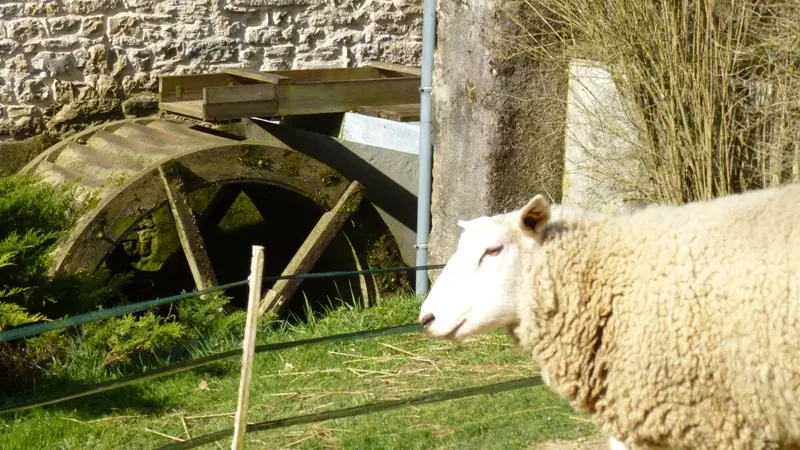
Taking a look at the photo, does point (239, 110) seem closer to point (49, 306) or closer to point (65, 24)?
point (65, 24)

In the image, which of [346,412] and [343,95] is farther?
[343,95]

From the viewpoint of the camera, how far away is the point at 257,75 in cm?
780

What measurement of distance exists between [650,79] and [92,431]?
3.36 m

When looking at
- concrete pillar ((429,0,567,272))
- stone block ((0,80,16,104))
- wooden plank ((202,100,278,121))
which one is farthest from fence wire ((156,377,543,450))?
stone block ((0,80,16,104))

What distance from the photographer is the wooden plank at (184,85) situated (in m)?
7.98

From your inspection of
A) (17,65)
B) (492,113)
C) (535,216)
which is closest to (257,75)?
(17,65)

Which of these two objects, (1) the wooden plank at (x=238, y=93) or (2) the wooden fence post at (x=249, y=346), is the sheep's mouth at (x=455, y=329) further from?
(1) the wooden plank at (x=238, y=93)

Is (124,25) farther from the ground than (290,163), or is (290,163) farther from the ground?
(124,25)

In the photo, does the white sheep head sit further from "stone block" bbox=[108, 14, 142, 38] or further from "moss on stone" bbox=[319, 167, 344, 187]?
"stone block" bbox=[108, 14, 142, 38]

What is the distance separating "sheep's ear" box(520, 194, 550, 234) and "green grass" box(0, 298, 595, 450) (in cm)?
134

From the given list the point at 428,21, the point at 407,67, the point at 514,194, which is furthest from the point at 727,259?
the point at 407,67

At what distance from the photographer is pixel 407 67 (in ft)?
29.1

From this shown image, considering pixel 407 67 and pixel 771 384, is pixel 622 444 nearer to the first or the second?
pixel 771 384

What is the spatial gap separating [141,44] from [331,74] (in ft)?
5.04
